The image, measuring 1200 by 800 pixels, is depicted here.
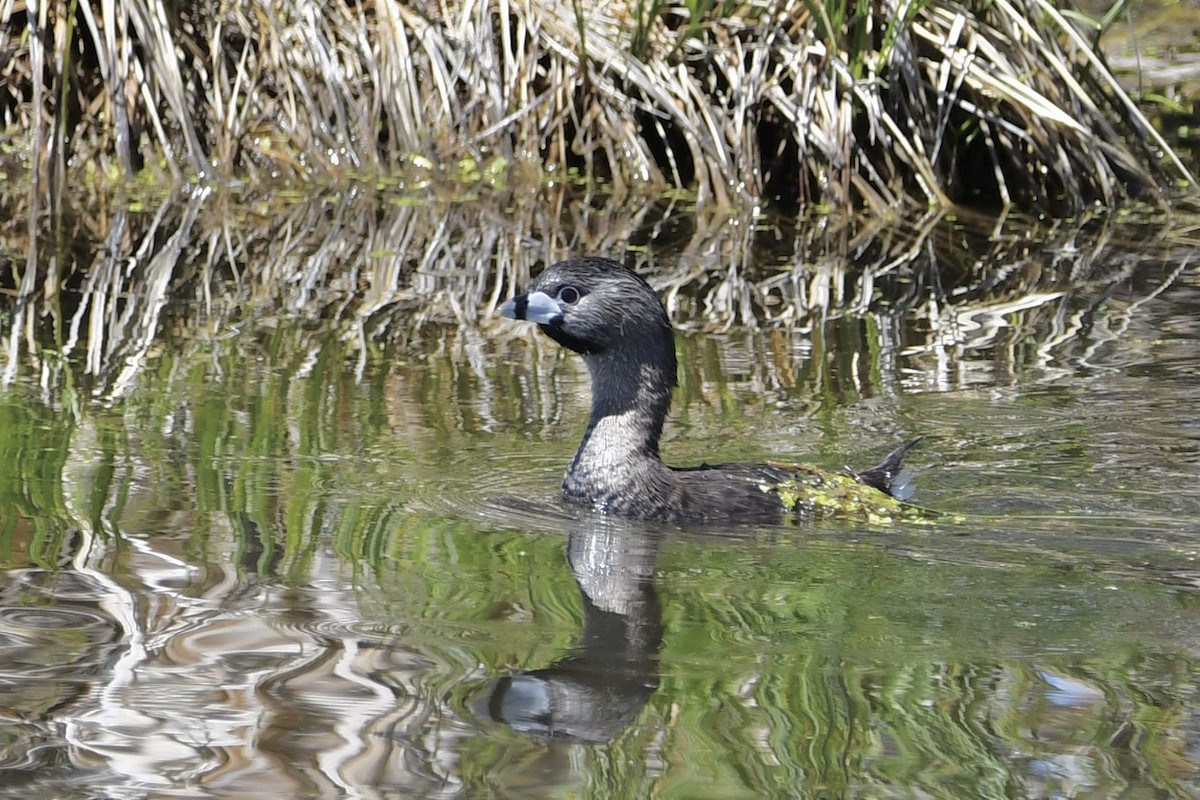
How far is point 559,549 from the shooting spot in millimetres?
5023

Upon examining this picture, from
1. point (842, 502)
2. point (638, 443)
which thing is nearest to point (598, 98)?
point (638, 443)

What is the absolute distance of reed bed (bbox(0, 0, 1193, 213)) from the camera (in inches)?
414

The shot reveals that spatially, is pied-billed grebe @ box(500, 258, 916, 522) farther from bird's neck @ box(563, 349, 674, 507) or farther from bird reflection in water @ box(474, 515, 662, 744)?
bird reflection in water @ box(474, 515, 662, 744)

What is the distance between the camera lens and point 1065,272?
9.16 metres

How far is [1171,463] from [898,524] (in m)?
1.15

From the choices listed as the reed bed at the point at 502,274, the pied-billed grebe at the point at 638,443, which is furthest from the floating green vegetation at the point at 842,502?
the reed bed at the point at 502,274

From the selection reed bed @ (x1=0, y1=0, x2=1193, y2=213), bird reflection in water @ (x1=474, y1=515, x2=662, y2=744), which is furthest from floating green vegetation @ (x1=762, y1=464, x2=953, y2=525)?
reed bed @ (x1=0, y1=0, x2=1193, y2=213)

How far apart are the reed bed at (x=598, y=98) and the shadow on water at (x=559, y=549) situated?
1.66 m

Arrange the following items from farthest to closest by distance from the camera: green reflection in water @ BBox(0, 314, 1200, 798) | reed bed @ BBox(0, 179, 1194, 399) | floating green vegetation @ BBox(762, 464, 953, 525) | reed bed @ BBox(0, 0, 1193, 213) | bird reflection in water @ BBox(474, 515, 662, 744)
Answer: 1. reed bed @ BBox(0, 0, 1193, 213)
2. reed bed @ BBox(0, 179, 1194, 399)
3. floating green vegetation @ BBox(762, 464, 953, 525)
4. bird reflection in water @ BBox(474, 515, 662, 744)
5. green reflection in water @ BBox(0, 314, 1200, 798)

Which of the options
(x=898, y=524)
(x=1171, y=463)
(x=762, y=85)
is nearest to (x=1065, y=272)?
(x=762, y=85)

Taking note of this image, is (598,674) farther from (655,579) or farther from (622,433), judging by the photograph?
(622,433)

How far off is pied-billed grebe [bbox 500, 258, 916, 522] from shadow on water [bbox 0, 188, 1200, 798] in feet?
0.52

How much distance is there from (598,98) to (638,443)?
575cm

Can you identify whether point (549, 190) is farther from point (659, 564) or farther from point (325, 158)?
point (659, 564)
